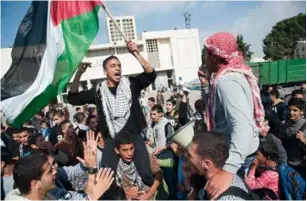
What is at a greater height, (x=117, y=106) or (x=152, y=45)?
(x=117, y=106)

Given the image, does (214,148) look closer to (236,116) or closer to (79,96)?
(236,116)

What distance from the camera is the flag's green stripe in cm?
477

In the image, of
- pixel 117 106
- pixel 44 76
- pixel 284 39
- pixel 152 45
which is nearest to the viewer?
pixel 117 106

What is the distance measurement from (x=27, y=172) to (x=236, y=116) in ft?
4.78

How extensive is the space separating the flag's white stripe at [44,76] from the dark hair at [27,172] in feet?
6.51

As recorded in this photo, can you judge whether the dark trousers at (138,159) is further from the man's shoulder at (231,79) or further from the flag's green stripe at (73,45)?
the man's shoulder at (231,79)

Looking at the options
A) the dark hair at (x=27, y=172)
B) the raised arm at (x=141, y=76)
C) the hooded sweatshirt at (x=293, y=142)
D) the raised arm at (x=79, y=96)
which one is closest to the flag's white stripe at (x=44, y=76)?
the raised arm at (x=79, y=96)

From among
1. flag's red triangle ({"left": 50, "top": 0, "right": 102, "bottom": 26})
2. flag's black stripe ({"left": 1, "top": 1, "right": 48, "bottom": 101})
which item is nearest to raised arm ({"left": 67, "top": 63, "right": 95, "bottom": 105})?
flag's black stripe ({"left": 1, "top": 1, "right": 48, "bottom": 101})

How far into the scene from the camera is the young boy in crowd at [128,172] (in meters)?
3.59

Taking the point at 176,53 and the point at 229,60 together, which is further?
the point at 176,53

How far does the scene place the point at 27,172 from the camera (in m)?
2.58

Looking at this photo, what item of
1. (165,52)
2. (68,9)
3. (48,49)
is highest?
(68,9)

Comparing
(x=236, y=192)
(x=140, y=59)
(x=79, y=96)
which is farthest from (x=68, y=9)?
(x=236, y=192)

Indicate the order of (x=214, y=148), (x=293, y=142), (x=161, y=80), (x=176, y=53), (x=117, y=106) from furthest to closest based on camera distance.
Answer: (x=176, y=53) < (x=161, y=80) < (x=293, y=142) < (x=117, y=106) < (x=214, y=148)
